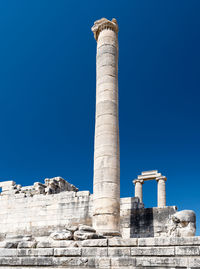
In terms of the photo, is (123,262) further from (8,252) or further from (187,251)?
(8,252)

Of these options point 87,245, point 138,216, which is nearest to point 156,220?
point 138,216

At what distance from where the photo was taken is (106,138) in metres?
13.7

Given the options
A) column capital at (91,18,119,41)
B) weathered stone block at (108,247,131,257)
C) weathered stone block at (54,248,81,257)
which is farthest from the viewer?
column capital at (91,18,119,41)

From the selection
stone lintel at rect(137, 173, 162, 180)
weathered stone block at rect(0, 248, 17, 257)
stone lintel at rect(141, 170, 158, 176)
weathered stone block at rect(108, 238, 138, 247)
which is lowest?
weathered stone block at rect(0, 248, 17, 257)

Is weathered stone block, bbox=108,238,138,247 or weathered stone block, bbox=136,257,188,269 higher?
weathered stone block, bbox=108,238,138,247

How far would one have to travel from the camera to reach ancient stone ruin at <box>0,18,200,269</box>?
24.0ft

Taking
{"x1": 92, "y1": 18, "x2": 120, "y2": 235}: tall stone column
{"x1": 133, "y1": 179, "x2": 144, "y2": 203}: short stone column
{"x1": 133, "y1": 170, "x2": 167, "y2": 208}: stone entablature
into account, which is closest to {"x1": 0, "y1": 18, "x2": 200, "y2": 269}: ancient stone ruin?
{"x1": 92, "y1": 18, "x2": 120, "y2": 235}: tall stone column

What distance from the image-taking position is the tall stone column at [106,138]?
41.0 ft

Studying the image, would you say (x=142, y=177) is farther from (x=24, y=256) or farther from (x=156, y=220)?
(x=24, y=256)

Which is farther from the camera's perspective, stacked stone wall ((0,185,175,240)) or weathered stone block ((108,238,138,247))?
stacked stone wall ((0,185,175,240))

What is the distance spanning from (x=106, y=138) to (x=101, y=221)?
3791mm

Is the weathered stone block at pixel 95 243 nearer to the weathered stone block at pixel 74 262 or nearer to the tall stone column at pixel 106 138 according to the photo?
the weathered stone block at pixel 74 262

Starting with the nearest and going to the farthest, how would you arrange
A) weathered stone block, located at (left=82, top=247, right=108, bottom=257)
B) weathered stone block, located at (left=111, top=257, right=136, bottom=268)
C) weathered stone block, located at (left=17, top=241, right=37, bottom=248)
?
weathered stone block, located at (left=111, top=257, right=136, bottom=268) → weathered stone block, located at (left=82, top=247, right=108, bottom=257) → weathered stone block, located at (left=17, top=241, right=37, bottom=248)

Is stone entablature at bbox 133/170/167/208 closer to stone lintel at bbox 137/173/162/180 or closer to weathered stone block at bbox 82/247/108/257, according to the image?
stone lintel at bbox 137/173/162/180
